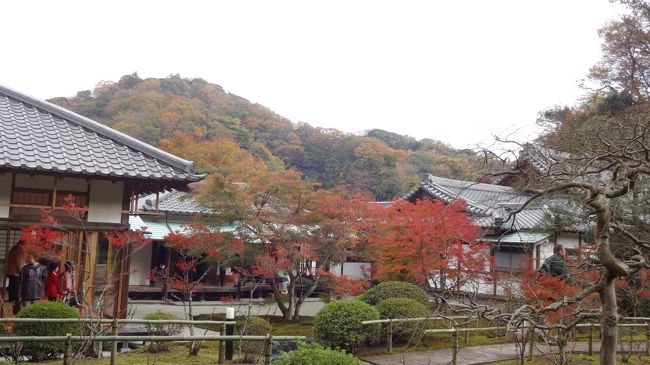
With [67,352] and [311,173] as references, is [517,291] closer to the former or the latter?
[67,352]

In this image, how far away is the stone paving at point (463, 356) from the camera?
37.7 ft

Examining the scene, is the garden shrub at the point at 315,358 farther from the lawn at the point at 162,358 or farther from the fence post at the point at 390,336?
the fence post at the point at 390,336

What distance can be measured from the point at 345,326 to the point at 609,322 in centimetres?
616

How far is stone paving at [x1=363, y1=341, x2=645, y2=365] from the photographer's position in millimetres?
11484

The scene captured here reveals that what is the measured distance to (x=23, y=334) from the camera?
30.8 feet

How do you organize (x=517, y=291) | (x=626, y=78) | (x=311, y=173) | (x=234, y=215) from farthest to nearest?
(x=311, y=173) < (x=626, y=78) < (x=517, y=291) < (x=234, y=215)

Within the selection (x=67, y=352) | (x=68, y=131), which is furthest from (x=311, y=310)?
(x=67, y=352)

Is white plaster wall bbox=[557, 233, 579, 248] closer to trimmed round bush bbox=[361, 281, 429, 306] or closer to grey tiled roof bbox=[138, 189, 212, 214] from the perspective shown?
trimmed round bush bbox=[361, 281, 429, 306]

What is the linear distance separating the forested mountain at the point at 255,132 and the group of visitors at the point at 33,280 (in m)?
32.1

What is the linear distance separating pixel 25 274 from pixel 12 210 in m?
1.38

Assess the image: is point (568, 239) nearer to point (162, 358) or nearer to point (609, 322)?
Result: point (609, 322)

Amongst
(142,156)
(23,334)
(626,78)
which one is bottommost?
(23,334)

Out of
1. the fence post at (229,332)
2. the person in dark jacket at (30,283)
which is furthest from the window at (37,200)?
the fence post at (229,332)

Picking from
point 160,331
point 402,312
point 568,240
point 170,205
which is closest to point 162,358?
point 160,331
